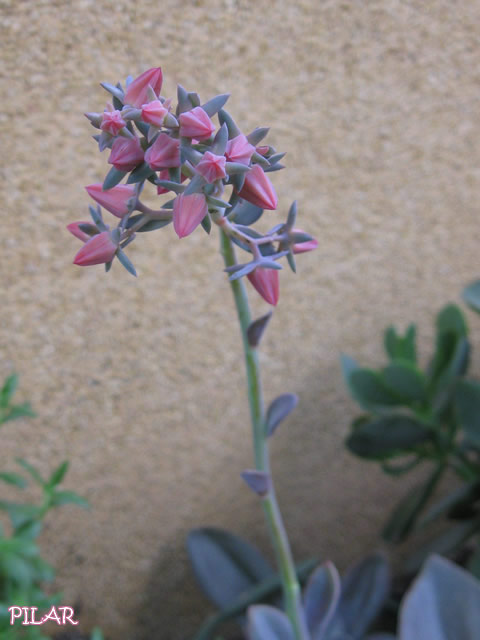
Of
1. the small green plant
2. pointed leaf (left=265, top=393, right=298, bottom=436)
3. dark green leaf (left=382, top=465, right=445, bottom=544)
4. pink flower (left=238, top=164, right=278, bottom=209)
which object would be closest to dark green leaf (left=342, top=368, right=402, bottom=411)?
the small green plant

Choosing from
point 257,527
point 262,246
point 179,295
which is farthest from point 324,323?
point 262,246

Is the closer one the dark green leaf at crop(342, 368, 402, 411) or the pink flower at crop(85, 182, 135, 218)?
the pink flower at crop(85, 182, 135, 218)

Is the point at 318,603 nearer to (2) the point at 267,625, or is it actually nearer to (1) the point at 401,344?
(2) the point at 267,625

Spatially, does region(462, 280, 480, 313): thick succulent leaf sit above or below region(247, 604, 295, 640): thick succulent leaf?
above

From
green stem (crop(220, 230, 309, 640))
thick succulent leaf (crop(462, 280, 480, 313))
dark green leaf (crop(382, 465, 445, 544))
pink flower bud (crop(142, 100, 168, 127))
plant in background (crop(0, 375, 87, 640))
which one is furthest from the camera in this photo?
dark green leaf (crop(382, 465, 445, 544))

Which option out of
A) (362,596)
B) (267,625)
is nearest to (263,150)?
(267,625)

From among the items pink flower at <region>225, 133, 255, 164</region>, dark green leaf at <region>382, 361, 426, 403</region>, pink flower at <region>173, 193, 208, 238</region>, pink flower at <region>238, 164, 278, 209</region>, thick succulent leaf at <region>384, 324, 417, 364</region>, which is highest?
pink flower at <region>225, 133, 255, 164</region>

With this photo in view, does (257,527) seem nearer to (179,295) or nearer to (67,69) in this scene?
(179,295)

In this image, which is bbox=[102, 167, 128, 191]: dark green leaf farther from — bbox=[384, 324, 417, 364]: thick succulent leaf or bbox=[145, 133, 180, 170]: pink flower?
bbox=[384, 324, 417, 364]: thick succulent leaf
